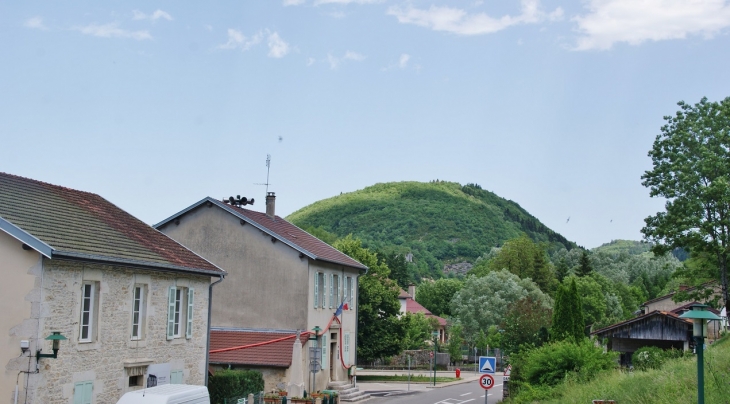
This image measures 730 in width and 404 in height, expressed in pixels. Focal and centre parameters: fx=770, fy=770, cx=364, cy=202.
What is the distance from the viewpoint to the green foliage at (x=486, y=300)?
7238cm

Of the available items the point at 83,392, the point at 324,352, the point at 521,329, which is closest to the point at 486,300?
the point at 521,329

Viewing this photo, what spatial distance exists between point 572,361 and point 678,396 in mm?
10710

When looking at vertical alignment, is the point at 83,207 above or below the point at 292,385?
above

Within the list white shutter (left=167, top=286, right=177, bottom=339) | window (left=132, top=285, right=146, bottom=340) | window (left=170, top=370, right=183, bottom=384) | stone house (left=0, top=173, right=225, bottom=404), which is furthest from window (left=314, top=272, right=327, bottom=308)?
window (left=132, top=285, right=146, bottom=340)

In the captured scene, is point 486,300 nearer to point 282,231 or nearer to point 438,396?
point 438,396

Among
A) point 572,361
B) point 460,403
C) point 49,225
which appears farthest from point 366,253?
point 49,225

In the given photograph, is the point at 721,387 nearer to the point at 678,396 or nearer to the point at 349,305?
the point at 678,396

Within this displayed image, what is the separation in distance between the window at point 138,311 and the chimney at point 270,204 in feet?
57.1

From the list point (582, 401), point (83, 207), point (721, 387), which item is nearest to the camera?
point (721, 387)

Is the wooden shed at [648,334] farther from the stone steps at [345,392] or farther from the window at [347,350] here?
the window at [347,350]

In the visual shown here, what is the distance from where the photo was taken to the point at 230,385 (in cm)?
2677

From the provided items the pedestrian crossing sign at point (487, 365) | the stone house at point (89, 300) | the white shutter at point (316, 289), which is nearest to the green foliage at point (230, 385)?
the stone house at point (89, 300)

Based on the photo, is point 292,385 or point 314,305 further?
point 314,305

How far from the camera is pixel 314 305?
115 feet
